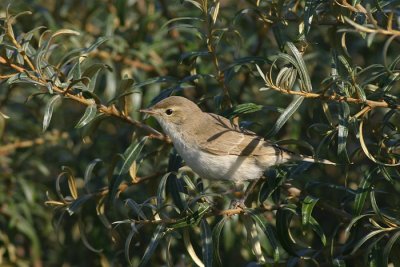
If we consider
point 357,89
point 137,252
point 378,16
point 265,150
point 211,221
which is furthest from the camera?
point 137,252

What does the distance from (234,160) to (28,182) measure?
6.10ft

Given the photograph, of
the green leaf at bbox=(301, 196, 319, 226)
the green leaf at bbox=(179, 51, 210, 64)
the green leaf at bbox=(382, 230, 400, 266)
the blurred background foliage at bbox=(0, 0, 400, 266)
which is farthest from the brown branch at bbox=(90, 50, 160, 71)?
the green leaf at bbox=(382, 230, 400, 266)

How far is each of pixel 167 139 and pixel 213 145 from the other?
0.35m

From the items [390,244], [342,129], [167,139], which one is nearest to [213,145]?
[167,139]

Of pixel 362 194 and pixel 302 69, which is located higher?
pixel 302 69

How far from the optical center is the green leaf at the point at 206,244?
364 centimetres

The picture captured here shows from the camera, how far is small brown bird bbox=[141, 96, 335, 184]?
4.40m

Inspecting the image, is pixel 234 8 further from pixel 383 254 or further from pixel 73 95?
pixel 383 254

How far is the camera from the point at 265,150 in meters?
4.44

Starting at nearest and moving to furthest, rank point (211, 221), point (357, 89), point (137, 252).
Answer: point (357, 89) → point (211, 221) → point (137, 252)

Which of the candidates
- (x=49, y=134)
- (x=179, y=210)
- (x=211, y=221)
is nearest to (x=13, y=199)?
(x=49, y=134)

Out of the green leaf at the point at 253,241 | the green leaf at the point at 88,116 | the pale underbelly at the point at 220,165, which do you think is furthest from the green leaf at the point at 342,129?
the green leaf at the point at 88,116

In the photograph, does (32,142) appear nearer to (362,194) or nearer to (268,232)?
(268,232)

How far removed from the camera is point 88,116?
12.4 feet
